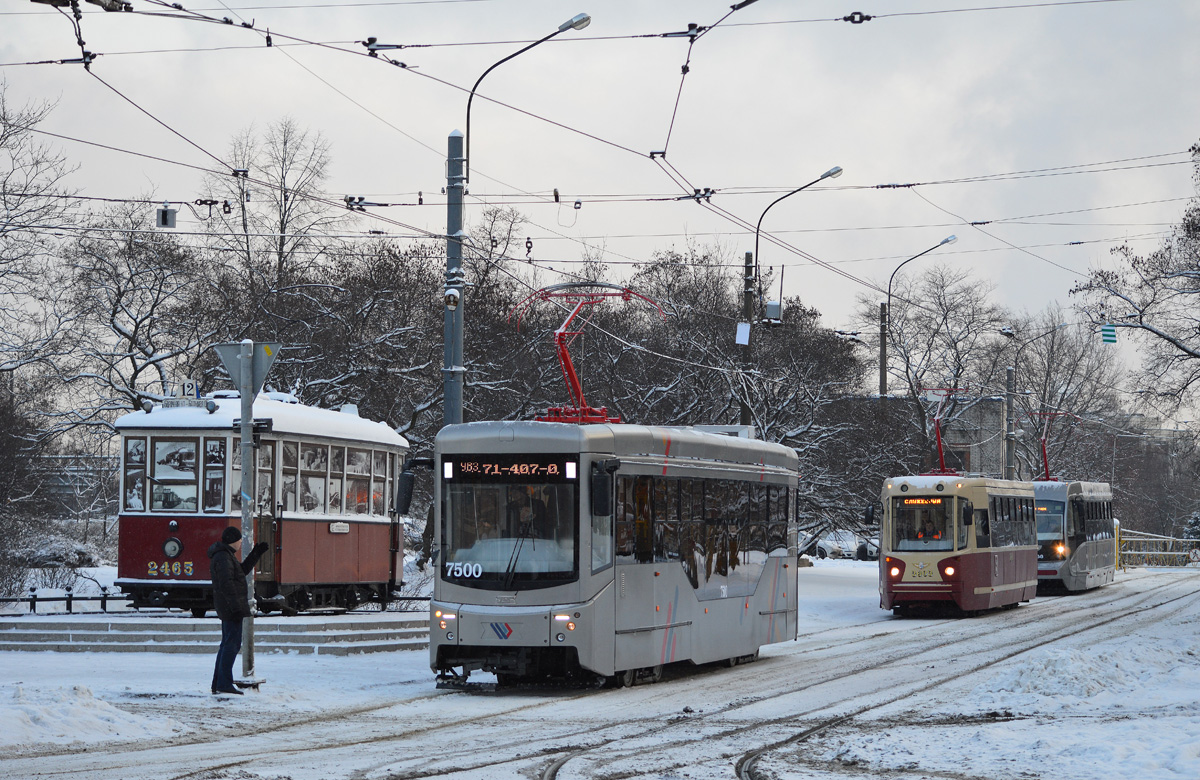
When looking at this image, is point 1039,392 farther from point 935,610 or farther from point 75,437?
point 75,437

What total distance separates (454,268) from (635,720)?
744 centimetres

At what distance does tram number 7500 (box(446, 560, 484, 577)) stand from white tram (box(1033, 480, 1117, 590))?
2194 centimetres

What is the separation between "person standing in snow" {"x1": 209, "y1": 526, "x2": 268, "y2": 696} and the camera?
1291 cm

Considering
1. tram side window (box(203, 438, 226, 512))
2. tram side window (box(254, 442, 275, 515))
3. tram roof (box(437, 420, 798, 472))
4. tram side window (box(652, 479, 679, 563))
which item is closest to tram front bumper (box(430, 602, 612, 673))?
tram side window (box(652, 479, 679, 563))

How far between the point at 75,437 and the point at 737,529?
86.3 feet

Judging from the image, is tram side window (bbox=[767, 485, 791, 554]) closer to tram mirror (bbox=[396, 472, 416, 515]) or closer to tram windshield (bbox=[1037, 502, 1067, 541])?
tram mirror (bbox=[396, 472, 416, 515])

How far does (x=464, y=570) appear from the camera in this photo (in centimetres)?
1445

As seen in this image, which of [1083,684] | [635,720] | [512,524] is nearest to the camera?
[635,720]

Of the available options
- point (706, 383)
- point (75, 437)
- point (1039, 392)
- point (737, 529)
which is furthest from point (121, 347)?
point (1039, 392)

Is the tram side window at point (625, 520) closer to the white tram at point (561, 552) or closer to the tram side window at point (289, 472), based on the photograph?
the white tram at point (561, 552)

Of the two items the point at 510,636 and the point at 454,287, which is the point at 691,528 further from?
the point at 454,287

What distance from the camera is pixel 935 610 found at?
29.6 m

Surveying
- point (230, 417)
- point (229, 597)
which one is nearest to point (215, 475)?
point (230, 417)

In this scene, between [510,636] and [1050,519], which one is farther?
[1050,519]
